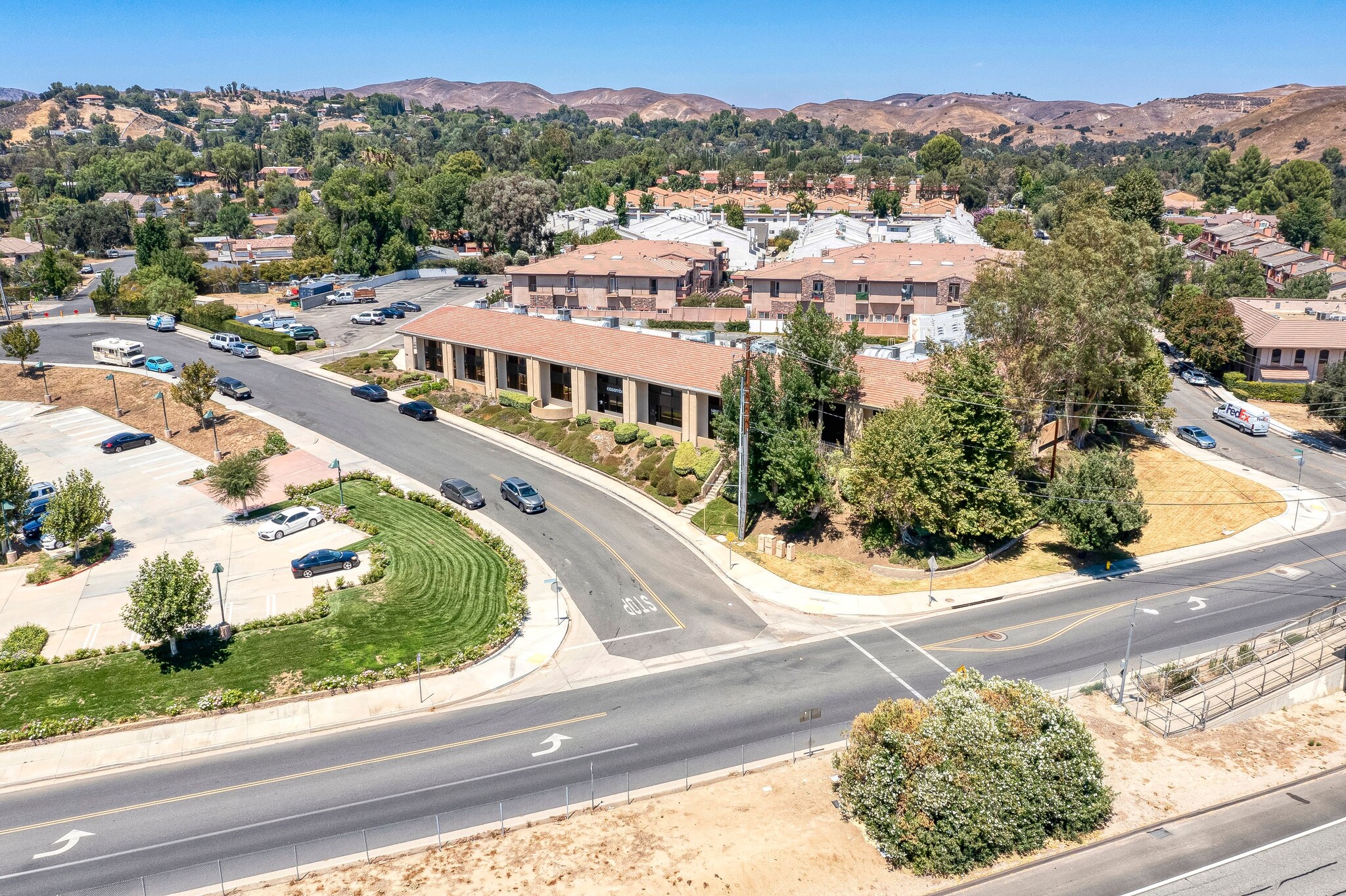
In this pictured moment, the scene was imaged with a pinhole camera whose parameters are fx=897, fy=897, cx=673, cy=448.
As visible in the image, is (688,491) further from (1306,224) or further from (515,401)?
(1306,224)

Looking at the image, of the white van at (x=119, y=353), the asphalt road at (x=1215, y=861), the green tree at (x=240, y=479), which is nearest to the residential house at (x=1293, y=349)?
the asphalt road at (x=1215, y=861)

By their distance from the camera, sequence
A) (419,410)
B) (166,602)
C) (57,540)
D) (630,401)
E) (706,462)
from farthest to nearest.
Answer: (419,410)
(630,401)
(706,462)
(57,540)
(166,602)

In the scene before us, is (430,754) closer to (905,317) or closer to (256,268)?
(905,317)

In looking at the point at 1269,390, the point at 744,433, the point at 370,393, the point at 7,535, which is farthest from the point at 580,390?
the point at 1269,390

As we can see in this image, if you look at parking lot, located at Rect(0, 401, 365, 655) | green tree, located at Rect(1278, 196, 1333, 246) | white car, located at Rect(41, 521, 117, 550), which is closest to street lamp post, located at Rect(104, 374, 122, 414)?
parking lot, located at Rect(0, 401, 365, 655)

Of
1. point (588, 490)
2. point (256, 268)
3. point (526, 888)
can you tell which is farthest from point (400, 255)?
point (526, 888)

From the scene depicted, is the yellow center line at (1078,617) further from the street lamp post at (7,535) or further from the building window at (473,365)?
the street lamp post at (7,535)

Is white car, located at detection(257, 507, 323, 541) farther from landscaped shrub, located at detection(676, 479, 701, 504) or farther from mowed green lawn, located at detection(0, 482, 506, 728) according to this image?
landscaped shrub, located at detection(676, 479, 701, 504)
